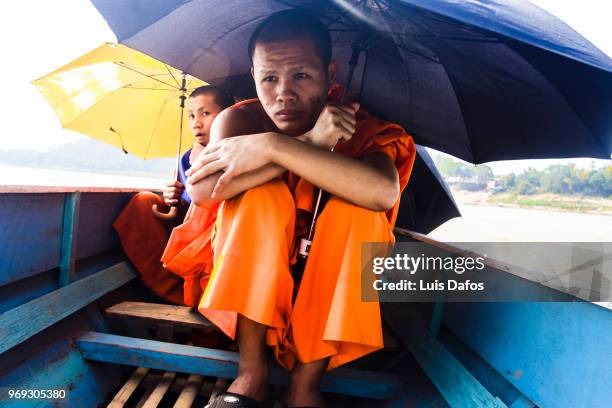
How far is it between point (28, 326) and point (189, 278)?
59 centimetres

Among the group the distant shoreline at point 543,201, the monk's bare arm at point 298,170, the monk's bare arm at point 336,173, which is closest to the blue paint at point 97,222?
the monk's bare arm at point 298,170

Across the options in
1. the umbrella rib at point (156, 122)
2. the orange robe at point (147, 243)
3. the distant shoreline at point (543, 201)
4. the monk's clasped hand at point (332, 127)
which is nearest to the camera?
the monk's clasped hand at point (332, 127)

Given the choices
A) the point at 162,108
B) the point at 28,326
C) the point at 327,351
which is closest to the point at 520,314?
the point at 327,351

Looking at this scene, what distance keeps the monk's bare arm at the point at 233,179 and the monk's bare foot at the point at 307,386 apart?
616mm

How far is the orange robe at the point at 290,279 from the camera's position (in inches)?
43.3

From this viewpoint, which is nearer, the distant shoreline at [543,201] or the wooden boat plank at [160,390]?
the wooden boat plank at [160,390]

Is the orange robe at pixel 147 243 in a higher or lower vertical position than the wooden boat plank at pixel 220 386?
higher

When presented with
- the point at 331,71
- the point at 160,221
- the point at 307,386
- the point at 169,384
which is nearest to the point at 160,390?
the point at 169,384

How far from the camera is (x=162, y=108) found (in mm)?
3250

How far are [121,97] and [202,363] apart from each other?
2.47 metres

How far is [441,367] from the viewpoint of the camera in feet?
4.52

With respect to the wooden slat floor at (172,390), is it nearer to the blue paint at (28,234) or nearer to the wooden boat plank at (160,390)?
the wooden boat plank at (160,390)

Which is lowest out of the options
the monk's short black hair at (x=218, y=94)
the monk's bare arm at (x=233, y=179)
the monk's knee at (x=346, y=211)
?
the monk's knee at (x=346, y=211)

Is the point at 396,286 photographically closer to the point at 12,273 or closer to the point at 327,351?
the point at 327,351
